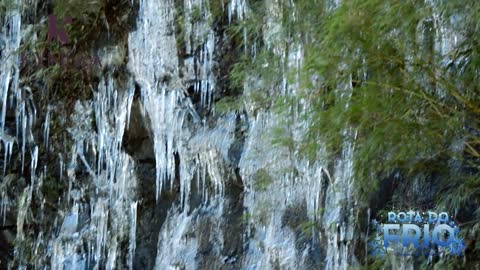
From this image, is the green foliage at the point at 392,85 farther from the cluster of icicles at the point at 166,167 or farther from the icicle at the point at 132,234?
the icicle at the point at 132,234

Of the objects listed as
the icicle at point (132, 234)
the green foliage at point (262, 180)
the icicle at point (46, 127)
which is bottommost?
the icicle at point (132, 234)

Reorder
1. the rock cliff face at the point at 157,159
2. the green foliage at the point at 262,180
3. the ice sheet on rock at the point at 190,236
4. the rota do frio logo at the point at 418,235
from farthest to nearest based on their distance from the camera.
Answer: the ice sheet on rock at the point at 190,236
the green foliage at the point at 262,180
the rock cliff face at the point at 157,159
the rota do frio logo at the point at 418,235

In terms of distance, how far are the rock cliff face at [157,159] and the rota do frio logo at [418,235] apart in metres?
0.19

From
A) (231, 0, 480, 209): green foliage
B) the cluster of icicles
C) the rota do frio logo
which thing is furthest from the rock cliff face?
(231, 0, 480, 209): green foliage

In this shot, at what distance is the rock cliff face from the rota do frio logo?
194 mm

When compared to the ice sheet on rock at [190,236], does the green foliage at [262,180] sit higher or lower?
higher

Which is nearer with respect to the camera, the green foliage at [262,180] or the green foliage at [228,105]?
the green foliage at [262,180]

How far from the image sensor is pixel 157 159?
18.4 ft

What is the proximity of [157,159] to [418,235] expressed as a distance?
6.87 feet

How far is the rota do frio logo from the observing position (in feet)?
13.5

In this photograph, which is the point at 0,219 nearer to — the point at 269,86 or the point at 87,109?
the point at 87,109

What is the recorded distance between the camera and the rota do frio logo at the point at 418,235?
4109 millimetres

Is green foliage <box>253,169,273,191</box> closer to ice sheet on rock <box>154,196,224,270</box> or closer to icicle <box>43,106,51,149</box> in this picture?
ice sheet on rock <box>154,196,224,270</box>

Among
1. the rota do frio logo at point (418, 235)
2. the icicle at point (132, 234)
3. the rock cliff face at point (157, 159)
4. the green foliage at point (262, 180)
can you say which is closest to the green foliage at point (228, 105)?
the rock cliff face at point (157, 159)
